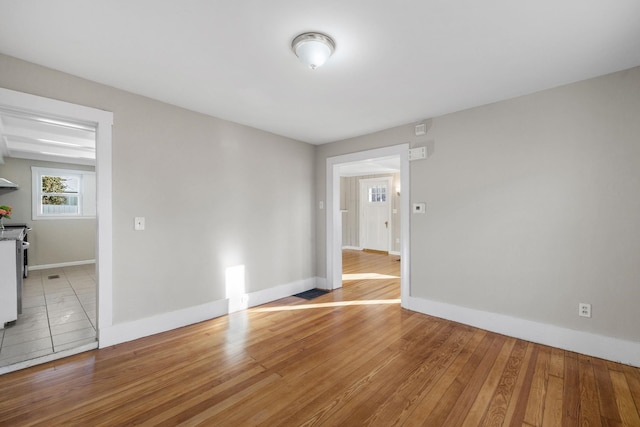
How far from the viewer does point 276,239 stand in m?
4.07

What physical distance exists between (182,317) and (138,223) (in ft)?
3.70

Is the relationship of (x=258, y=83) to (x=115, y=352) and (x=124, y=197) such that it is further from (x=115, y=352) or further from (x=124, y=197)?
(x=115, y=352)

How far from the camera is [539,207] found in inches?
105

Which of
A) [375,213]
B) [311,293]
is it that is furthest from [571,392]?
[375,213]

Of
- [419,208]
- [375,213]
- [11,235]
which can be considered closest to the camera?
[11,235]

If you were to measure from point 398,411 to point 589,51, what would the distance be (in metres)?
2.85

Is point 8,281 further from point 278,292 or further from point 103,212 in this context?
point 278,292

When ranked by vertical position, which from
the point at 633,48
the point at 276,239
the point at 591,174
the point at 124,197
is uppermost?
the point at 633,48

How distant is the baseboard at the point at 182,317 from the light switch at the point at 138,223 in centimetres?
91

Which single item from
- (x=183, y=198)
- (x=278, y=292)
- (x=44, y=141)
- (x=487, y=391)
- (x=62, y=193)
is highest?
(x=44, y=141)

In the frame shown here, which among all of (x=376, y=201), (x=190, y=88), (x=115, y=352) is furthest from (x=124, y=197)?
(x=376, y=201)

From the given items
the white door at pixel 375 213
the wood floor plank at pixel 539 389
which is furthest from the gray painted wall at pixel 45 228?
the wood floor plank at pixel 539 389

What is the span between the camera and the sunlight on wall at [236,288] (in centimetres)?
347

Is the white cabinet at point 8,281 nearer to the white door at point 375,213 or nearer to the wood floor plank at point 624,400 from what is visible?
the wood floor plank at point 624,400
